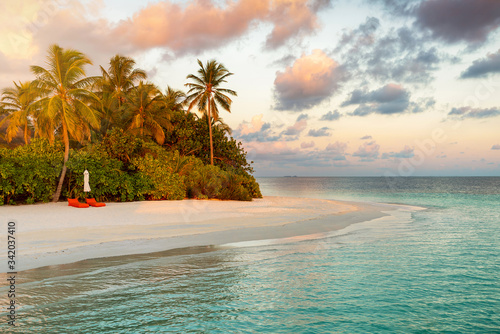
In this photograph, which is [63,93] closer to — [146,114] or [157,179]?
[157,179]

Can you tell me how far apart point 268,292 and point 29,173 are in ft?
52.9

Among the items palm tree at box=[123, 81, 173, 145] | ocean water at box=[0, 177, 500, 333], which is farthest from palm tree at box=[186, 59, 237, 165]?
ocean water at box=[0, 177, 500, 333]

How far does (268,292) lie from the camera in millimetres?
7523

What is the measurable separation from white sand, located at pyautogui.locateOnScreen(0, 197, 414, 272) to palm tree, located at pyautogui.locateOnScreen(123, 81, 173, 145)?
43.3 ft

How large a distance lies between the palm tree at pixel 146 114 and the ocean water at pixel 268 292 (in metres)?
22.7

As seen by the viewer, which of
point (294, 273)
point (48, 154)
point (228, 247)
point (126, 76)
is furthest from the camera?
point (126, 76)

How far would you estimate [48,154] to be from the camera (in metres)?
19.5

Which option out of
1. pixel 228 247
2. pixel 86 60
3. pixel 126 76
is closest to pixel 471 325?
pixel 228 247

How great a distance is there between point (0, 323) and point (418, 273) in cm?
925

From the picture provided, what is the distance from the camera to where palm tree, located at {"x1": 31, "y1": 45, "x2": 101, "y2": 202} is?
1962 cm

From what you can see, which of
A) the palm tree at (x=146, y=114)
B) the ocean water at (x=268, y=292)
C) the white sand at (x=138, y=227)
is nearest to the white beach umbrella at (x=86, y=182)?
the white sand at (x=138, y=227)

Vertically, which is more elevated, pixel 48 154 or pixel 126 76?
pixel 126 76

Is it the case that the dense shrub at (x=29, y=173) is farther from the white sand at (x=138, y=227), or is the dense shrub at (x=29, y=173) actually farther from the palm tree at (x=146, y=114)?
the palm tree at (x=146, y=114)

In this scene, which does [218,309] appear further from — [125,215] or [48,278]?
[125,215]
